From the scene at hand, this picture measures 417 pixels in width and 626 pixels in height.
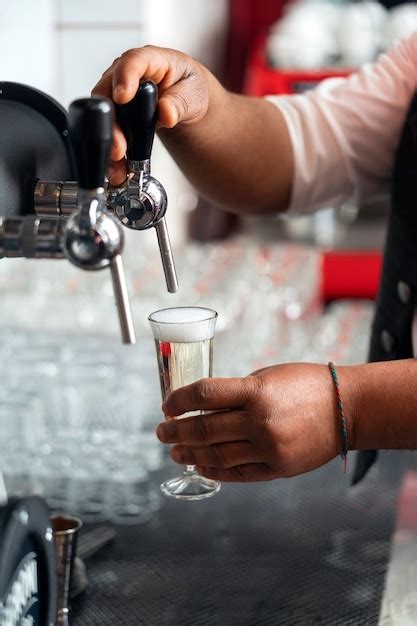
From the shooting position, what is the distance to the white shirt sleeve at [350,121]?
165 centimetres

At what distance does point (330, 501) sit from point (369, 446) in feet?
1.55

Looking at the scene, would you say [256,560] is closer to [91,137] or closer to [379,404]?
[379,404]

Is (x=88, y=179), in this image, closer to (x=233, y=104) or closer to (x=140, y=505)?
(x=233, y=104)

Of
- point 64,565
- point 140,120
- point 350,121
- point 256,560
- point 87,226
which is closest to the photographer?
point 87,226

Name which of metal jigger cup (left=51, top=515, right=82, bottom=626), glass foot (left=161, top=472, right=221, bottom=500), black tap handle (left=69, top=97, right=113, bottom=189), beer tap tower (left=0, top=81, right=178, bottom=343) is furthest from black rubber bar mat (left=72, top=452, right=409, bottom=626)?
black tap handle (left=69, top=97, right=113, bottom=189)

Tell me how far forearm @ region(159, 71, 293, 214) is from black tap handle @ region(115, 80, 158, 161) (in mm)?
350

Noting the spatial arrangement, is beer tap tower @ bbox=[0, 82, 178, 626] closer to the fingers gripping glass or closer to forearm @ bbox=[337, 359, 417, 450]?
the fingers gripping glass

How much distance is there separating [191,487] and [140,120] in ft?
1.44

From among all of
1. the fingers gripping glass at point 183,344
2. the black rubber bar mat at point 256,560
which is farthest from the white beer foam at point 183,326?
the black rubber bar mat at point 256,560

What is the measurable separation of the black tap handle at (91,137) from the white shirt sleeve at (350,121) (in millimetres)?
865

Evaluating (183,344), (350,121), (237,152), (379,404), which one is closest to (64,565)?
(183,344)

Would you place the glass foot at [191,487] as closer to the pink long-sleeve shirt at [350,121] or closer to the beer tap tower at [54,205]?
the beer tap tower at [54,205]

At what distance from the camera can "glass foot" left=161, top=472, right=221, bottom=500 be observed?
1.14 metres

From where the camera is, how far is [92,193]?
830 mm
